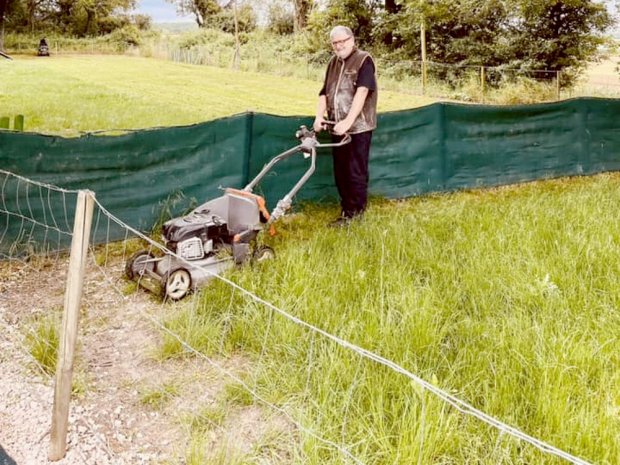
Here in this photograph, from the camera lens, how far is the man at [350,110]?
16.1ft

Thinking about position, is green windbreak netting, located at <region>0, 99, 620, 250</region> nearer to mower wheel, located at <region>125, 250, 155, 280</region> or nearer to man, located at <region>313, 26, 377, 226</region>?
man, located at <region>313, 26, 377, 226</region>

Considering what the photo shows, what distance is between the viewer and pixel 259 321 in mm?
3162

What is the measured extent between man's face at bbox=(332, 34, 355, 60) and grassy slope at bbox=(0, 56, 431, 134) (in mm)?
5347

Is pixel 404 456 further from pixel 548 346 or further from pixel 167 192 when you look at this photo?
pixel 167 192

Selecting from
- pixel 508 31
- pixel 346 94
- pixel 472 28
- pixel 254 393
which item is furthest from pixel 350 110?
pixel 472 28

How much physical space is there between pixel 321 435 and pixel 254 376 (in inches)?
21.4

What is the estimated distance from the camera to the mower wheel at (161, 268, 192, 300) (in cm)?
374

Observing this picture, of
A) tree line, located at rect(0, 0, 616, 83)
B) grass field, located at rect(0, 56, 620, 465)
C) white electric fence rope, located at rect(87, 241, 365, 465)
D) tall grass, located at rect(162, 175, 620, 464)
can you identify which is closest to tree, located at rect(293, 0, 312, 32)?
tree line, located at rect(0, 0, 616, 83)

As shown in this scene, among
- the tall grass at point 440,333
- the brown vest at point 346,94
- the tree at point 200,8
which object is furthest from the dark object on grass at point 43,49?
the tall grass at point 440,333

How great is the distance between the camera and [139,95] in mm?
14500

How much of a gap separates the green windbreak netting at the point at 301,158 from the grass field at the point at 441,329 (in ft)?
2.50

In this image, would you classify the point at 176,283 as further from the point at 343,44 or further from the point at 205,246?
the point at 343,44

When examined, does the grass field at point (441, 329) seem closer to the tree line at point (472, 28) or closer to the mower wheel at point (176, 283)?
the mower wheel at point (176, 283)

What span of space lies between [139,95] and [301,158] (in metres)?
9.89
